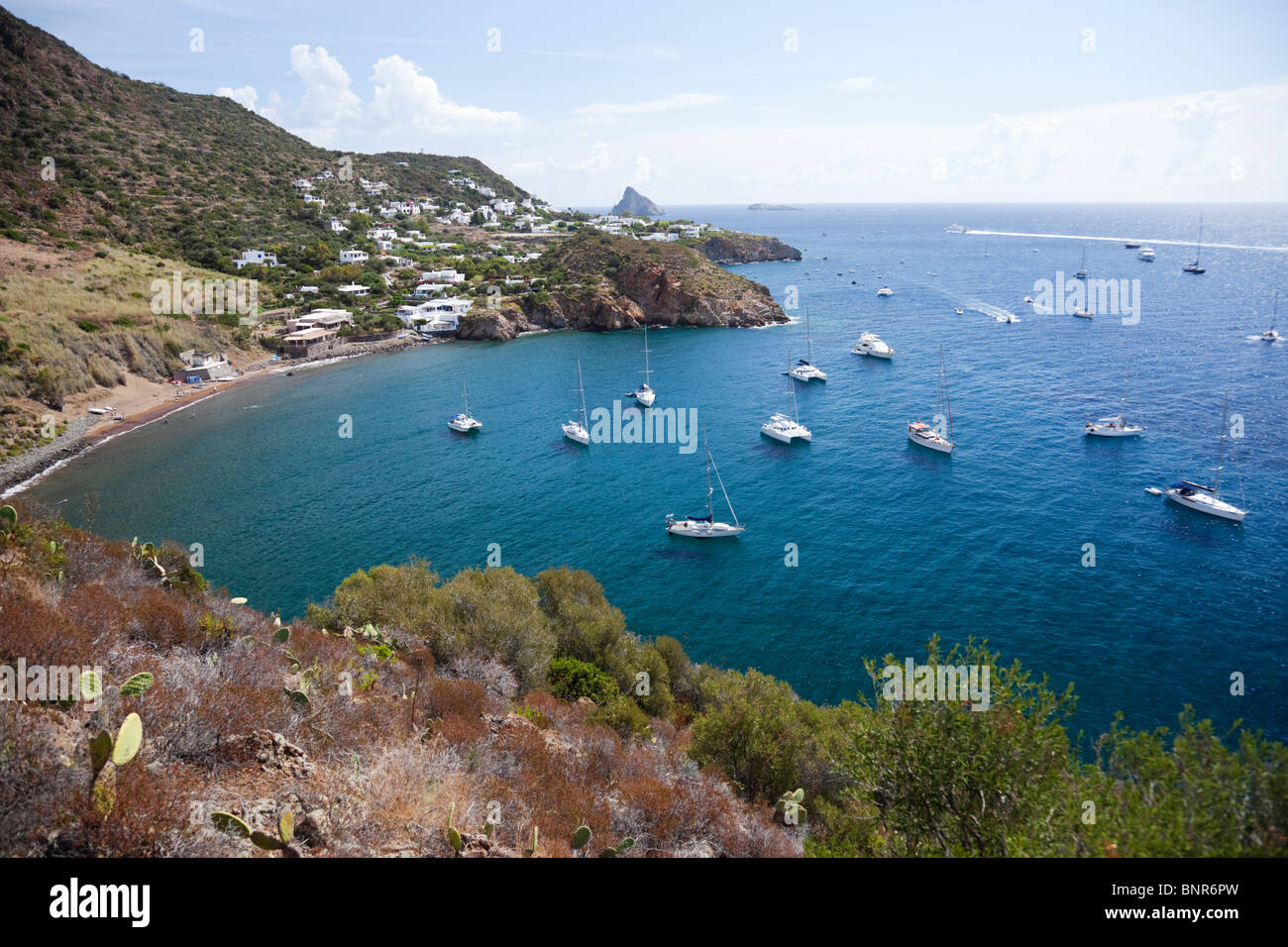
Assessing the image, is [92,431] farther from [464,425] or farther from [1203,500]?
[1203,500]

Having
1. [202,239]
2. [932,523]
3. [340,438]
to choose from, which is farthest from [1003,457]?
[202,239]

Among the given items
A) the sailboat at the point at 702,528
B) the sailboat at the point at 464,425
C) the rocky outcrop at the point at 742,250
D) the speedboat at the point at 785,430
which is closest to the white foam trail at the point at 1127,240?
the rocky outcrop at the point at 742,250

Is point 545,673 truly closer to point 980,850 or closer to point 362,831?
point 362,831

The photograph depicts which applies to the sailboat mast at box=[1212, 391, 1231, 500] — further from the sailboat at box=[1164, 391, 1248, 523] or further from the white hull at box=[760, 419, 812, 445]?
the white hull at box=[760, 419, 812, 445]

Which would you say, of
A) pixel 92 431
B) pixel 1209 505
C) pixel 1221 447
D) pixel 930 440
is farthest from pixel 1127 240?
pixel 92 431

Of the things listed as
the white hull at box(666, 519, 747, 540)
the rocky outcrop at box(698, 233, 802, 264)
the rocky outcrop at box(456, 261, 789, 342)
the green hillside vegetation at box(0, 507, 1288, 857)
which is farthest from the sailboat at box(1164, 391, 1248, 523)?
the rocky outcrop at box(698, 233, 802, 264)

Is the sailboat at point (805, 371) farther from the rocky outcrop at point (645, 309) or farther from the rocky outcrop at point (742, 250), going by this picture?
the rocky outcrop at point (742, 250)

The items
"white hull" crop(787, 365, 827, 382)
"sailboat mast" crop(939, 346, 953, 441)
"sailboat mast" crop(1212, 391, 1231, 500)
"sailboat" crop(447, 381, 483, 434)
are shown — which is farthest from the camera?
"white hull" crop(787, 365, 827, 382)
